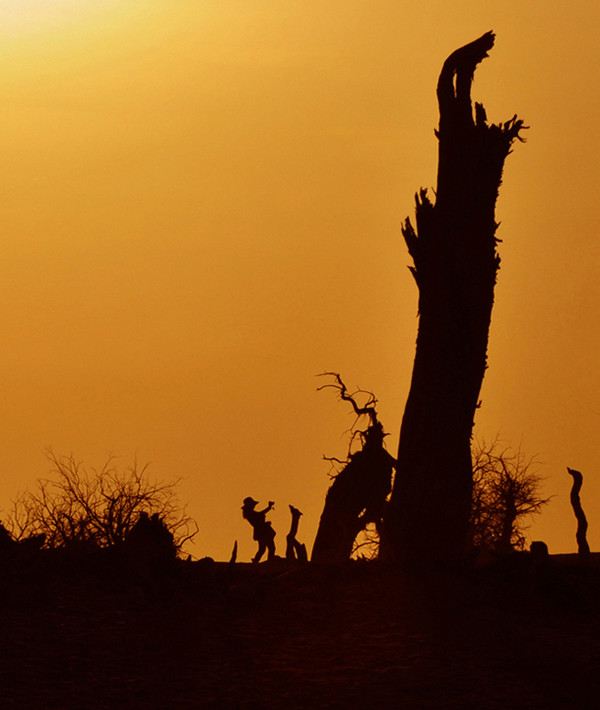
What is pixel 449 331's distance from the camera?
18.1 meters

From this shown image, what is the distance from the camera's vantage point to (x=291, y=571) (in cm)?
1448

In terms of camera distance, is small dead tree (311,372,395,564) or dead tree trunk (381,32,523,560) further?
small dead tree (311,372,395,564)

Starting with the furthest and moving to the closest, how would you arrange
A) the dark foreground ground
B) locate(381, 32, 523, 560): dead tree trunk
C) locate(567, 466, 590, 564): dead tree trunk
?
locate(567, 466, 590, 564): dead tree trunk < locate(381, 32, 523, 560): dead tree trunk < the dark foreground ground

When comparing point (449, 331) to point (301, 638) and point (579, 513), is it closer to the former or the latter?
point (579, 513)

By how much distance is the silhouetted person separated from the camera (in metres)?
20.5

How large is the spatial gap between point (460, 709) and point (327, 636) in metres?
2.52

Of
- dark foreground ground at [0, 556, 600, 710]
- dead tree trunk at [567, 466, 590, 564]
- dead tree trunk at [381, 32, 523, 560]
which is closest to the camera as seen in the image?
dark foreground ground at [0, 556, 600, 710]

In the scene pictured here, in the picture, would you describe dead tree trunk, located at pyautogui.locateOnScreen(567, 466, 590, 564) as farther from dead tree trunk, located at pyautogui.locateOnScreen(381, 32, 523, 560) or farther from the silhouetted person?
the silhouetted person

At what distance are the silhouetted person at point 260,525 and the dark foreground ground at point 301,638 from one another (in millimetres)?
5860

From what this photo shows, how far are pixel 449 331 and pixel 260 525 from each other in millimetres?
5341

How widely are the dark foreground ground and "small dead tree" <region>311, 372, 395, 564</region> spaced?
7.71 metres

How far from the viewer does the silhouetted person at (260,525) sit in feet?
67.4

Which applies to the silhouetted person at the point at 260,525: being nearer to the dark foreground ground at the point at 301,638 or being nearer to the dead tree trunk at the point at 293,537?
the dead tree trunk at the point at 293,537

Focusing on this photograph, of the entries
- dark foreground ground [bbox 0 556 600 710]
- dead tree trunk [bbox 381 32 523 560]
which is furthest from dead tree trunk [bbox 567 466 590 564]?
dark foreground ground [bbox 0 556 600 710]
